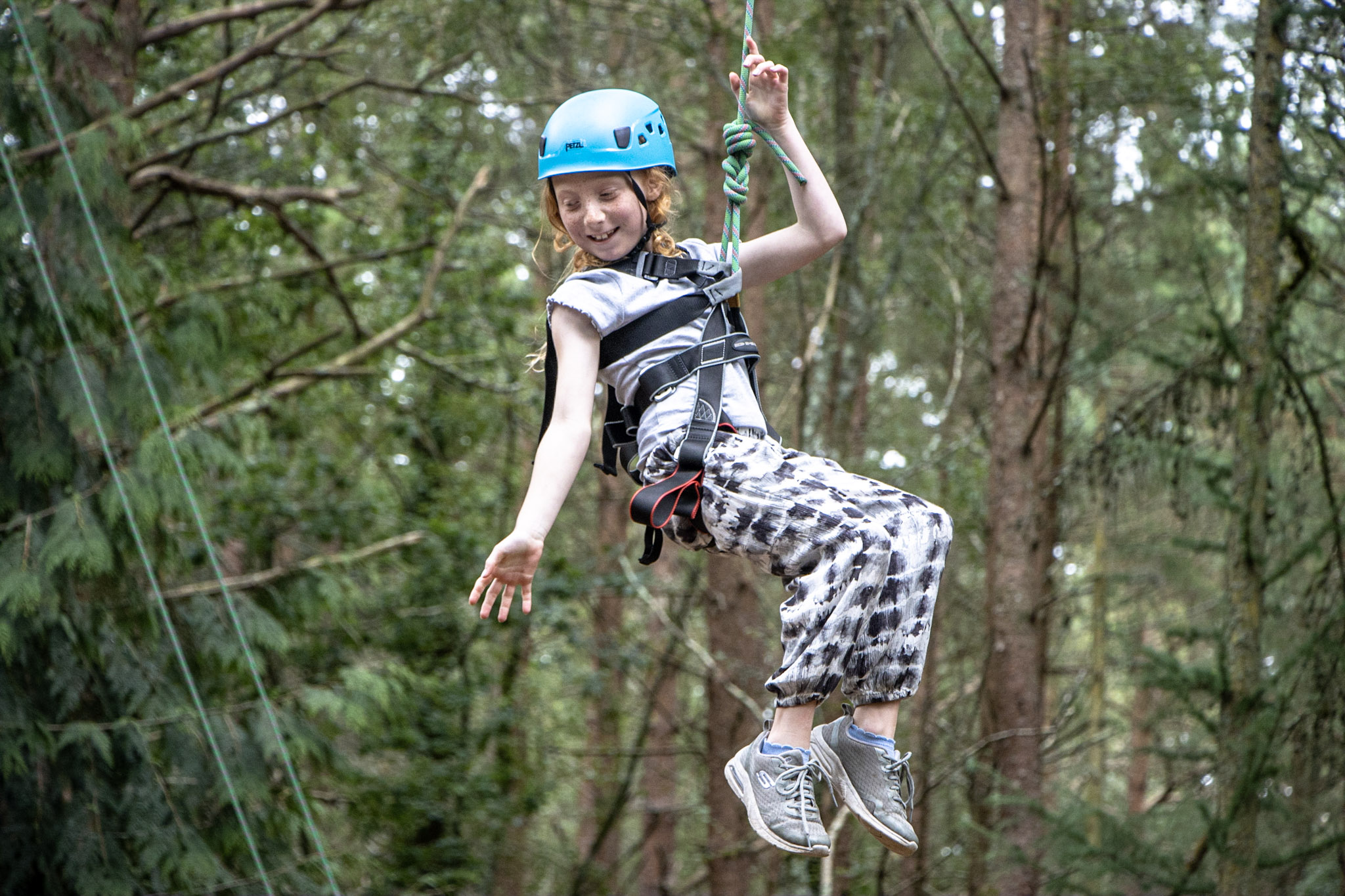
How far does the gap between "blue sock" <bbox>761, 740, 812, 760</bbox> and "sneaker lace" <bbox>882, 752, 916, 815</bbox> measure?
142mm

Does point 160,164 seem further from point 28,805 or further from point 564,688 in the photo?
point 564,688

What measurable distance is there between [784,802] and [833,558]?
441 millimetres

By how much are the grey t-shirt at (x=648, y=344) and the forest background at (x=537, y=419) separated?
1.47ft

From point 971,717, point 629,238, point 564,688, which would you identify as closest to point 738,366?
point 629,238

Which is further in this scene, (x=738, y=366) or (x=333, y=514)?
(x=333, y=514)

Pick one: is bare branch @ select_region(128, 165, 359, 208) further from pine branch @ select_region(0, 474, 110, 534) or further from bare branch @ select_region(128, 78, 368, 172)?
pine branch @ select_region(0, 474, 110, 534)

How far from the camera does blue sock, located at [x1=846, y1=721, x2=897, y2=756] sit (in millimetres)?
2270

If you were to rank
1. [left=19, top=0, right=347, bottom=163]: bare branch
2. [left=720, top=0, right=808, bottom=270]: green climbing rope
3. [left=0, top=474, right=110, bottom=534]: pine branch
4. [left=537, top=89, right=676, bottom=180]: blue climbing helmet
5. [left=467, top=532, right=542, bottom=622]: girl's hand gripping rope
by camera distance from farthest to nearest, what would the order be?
1. [left=19, top=0, right=347, bottom=163]: bare branch
2. [left=0, top=474, right=110, bottom=534]: pine branch
3. [left=720, top=0, right=808, bottom=270]: green climbing rope
4. [left=537, top=89, right=676, bottom=180]: blue climbing helmet
5. [left=467, top=532, right=542, bottom=622]: girl's hand gripping rope

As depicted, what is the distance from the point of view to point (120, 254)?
19.8ft

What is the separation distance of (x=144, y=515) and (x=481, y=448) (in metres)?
6.85

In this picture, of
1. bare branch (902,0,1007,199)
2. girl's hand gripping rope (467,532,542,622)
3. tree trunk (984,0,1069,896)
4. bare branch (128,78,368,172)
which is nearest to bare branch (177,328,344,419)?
bare branch (128,78,368,172)

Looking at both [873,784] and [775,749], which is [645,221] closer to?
[775,749]

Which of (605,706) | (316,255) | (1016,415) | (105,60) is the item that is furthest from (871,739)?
(605,706)

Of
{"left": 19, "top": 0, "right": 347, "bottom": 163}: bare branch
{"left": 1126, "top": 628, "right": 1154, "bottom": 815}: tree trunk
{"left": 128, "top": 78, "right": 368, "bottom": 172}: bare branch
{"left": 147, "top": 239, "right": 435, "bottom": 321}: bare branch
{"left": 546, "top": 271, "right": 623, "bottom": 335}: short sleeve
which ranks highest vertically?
{"left": 19, "top": 0, "right": 347, "bottom": 163}: bare branch
